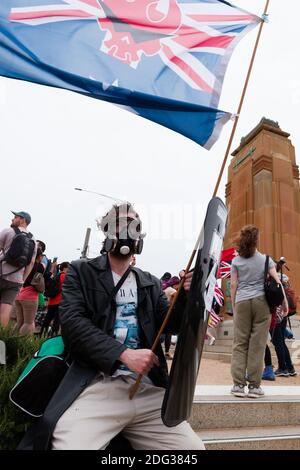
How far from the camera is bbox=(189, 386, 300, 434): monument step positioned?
9.41 ft

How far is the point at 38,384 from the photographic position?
1.67 metres

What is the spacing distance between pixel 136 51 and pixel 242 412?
10.6ft

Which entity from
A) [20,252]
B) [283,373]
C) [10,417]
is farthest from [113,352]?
[283,373]

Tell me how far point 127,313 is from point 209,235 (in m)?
0.63

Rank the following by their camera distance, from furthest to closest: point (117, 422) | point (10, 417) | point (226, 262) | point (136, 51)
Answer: point (226, 262) → point (136, 51) → point (10, 417) → point (117, 422)

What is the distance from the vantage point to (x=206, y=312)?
179 centimetres

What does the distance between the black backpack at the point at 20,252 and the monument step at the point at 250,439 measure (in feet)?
9.14

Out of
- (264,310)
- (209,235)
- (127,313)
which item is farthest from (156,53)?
(264,310)

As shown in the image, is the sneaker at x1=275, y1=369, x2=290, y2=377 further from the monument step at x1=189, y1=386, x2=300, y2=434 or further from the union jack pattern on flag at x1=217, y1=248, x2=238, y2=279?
the union jack pattern on flag at x1=217, y1=248, x2=238, y2=279

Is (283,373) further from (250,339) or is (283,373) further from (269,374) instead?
(250,339)

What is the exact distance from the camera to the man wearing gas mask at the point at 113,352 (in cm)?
156

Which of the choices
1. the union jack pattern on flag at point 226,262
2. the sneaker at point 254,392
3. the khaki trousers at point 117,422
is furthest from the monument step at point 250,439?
the union jack pattern on flag at point 226,262

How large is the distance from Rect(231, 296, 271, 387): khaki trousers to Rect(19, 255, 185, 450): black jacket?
2022 mm

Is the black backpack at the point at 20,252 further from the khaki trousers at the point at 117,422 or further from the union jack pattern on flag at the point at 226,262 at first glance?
the union jack pattern on flag at the point at 226,262
